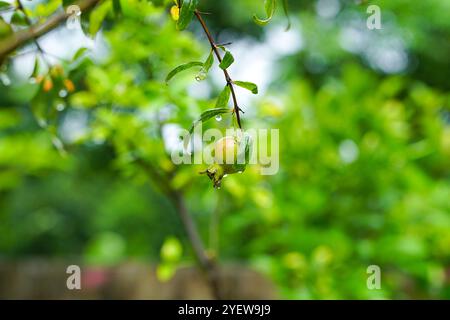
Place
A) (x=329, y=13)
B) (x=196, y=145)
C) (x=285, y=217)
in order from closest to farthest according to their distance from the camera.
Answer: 1. (x=196, y=145)
2. (x=285, y=217)
3. (x=329, y=13)

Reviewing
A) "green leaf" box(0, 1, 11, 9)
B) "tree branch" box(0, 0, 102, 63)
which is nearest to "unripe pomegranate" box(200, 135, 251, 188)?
"tree branch" box(0, 0, 102, 63)

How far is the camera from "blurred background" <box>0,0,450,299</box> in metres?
1.00

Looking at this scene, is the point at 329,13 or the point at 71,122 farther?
the point at 71,122

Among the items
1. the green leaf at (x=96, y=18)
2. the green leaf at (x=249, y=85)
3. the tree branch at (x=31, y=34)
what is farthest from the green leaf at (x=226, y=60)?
the green leaf at (x=96, y=18)

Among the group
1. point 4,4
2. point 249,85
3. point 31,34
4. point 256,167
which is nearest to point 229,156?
point 249,85

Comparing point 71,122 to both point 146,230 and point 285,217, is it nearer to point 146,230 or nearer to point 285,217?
Result: point 146,230

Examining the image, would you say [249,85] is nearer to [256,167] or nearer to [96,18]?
[96,18]

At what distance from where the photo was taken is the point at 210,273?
103 cm

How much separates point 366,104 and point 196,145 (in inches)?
27.7

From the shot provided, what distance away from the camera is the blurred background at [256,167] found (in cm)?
100

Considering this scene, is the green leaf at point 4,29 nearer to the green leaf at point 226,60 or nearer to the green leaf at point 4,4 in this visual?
the green leaf at point 4,4

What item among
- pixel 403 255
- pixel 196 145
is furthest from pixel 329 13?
pixel 196 145

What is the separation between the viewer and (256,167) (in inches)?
47.0

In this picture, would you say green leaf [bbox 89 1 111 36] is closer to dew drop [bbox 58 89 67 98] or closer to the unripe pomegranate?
dew drop [bbox 58 89 67 98]
